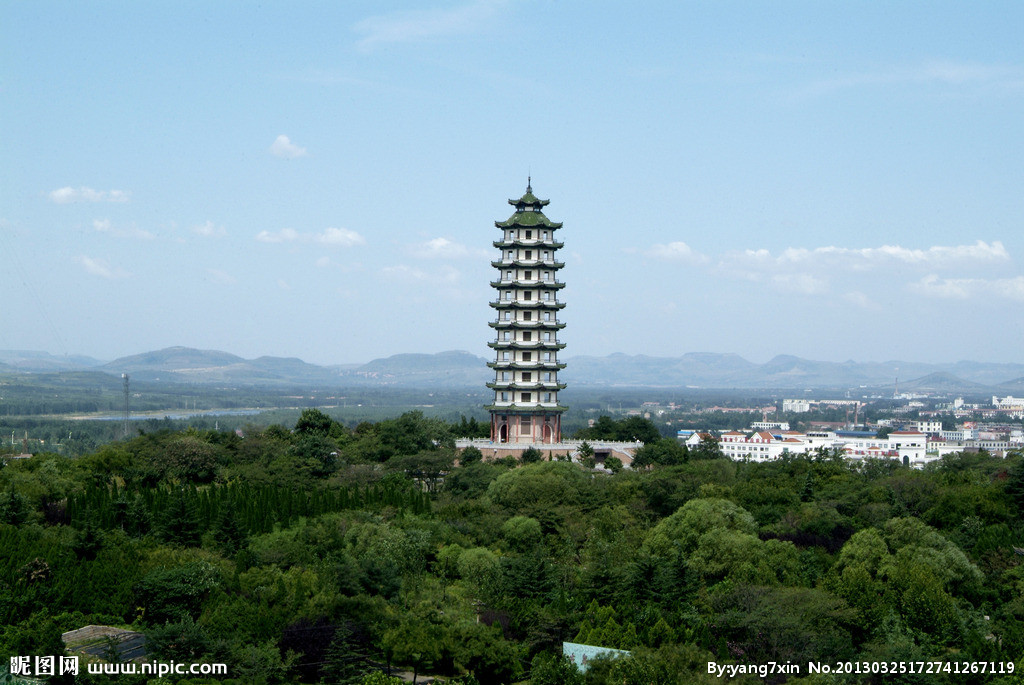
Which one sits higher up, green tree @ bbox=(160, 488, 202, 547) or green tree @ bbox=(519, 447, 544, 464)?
green tree @ bbox=(519, 447, 544, 464)

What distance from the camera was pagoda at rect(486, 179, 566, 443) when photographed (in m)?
58.0

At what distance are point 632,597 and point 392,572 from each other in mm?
6146

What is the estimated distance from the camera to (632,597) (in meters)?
32.2

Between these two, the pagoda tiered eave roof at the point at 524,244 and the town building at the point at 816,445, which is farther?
the town building at the point at 816,445

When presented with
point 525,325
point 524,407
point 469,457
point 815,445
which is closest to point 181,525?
point 469,457

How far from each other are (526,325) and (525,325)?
0.18 feet

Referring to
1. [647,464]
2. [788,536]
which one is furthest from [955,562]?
[647,464]

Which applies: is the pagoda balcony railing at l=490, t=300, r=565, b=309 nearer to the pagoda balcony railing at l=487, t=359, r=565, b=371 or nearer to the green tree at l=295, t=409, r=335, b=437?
the pagoda balcony railing at l=487, t=359, r=565, b=371

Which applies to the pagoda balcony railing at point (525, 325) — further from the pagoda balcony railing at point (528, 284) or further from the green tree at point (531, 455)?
the green tree at point (531, 455)

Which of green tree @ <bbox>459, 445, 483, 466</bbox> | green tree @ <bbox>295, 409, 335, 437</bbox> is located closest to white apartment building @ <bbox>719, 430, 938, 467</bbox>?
green tree @ <bbox>295, 409, 335, 437</bbox>

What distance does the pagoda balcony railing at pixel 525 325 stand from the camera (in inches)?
2283

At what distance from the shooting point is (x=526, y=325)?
190ft

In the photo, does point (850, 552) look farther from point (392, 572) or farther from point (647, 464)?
point (647, 464)


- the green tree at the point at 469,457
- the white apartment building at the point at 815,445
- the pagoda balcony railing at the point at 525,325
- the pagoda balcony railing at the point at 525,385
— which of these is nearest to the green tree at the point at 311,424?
the green tree at the point at 469,457
